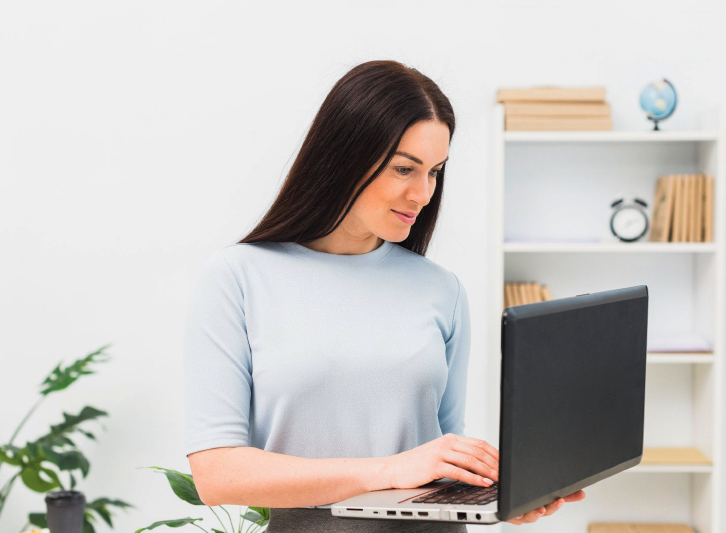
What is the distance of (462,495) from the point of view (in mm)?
903

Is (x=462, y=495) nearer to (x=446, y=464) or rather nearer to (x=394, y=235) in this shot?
(x=446, y=464)

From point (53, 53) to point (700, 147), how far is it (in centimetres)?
233

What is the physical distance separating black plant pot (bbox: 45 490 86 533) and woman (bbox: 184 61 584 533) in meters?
1.48

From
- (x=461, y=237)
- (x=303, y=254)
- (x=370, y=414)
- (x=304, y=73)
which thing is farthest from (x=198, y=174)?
(x=370, y=414)

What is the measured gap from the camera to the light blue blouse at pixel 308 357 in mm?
1046

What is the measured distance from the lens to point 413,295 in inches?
48.1

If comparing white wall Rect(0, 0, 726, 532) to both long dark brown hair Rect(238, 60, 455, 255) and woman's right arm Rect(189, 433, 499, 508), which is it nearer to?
long dark brown hair Rect(238, 60, 455, 255)

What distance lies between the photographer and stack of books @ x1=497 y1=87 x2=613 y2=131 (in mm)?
2477

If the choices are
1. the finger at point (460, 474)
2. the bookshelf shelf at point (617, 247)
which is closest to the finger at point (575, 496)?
the finger at point (460, 474)

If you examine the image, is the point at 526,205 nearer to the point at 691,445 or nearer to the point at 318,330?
the point at 691,445

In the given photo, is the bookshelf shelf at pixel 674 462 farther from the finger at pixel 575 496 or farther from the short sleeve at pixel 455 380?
the finger at pixel 575 496

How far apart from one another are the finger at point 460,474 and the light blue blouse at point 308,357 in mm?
180

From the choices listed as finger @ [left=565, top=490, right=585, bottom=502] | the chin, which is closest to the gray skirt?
finger @ [left=565, top=490, right=585, bottom=502]

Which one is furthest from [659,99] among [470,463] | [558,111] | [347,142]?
[470,463]
